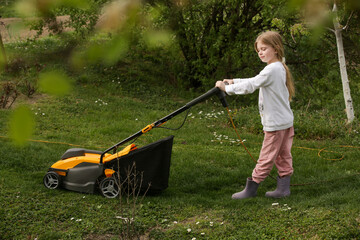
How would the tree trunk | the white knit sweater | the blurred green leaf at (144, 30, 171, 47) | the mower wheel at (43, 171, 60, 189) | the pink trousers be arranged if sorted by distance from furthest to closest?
the tree trunk → the mower wheel at (43, 171, 60, 189) → the pink trousers → the white knit sweater → the blurred green leaf at (144, 30, 171, 47)

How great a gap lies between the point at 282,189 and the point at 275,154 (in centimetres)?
42

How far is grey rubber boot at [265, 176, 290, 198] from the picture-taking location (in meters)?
→ 4.15

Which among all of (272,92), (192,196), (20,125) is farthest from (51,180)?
(20,125)

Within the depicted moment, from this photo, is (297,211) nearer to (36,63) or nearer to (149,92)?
(36,63)

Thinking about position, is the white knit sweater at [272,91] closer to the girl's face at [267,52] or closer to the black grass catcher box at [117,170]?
the girl's face at [267,52]

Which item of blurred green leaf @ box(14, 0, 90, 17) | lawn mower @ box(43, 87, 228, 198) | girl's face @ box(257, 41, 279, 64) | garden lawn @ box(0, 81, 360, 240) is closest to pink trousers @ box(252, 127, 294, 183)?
garden lawn @ box(0, 81, 360, 240)

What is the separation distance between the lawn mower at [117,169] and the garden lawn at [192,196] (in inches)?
4.2

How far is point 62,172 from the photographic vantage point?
442 centimetres

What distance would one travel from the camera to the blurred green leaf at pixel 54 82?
105 centimetres

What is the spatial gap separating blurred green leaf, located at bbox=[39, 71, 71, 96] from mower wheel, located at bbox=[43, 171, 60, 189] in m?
3.51

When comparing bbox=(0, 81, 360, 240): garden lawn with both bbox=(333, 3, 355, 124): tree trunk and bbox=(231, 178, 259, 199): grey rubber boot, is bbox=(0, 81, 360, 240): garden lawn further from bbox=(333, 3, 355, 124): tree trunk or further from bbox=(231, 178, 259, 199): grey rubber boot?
bbox=(333, 3, 355, 124): tree trunk

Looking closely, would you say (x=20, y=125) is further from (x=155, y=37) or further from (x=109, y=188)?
(x=109, y=188)

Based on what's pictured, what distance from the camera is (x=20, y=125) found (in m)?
1.03

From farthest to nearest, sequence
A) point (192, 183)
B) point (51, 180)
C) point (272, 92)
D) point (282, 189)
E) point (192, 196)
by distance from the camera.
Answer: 1. point (192, 183)
2. point (51, 180)
3. point (192, 196)
4. point (282, 189)
5. point (272, 92)
